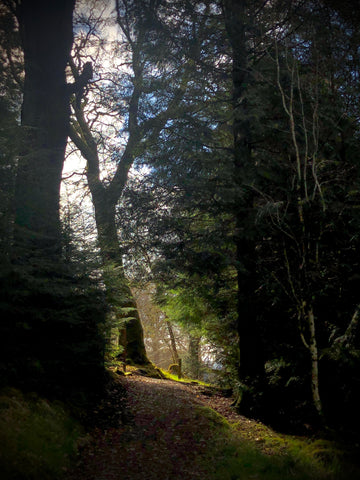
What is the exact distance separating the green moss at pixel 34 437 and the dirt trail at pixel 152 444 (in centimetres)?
34

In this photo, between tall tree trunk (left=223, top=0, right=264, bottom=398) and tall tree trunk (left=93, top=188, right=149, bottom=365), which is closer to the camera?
tall tree trunk (left=223, top=0, right=264, bottom=398)

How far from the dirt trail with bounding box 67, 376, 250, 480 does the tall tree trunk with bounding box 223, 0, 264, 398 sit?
4.34ft

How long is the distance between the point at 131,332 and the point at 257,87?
30.7 ft

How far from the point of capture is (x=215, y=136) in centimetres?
884

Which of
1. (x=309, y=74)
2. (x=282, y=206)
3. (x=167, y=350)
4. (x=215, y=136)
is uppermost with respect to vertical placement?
(x=309, y=74)

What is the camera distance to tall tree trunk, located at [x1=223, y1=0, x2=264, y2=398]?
22.9ft

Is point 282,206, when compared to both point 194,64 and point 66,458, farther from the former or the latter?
point 66,458

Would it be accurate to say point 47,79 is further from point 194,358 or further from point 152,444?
point 194,358

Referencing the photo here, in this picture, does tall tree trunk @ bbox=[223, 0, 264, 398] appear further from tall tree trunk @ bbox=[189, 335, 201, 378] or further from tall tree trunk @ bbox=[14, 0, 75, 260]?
tall tree trunk @ bbox=[189, 335, 201, 378]

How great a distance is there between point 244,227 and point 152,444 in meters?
4.55

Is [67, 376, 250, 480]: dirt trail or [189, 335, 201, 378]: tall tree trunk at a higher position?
[67, 376, 250, 480]: dirt trail

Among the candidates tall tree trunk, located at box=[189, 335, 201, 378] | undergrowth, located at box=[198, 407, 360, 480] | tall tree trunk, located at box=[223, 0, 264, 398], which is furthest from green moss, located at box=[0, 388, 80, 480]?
tall tree trunk, located at box=[189, 335, 201, 378]

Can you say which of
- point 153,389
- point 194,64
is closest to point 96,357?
point 153,389

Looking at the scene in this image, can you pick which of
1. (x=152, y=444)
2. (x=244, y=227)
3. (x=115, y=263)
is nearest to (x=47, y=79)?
(x=115, y=263)
